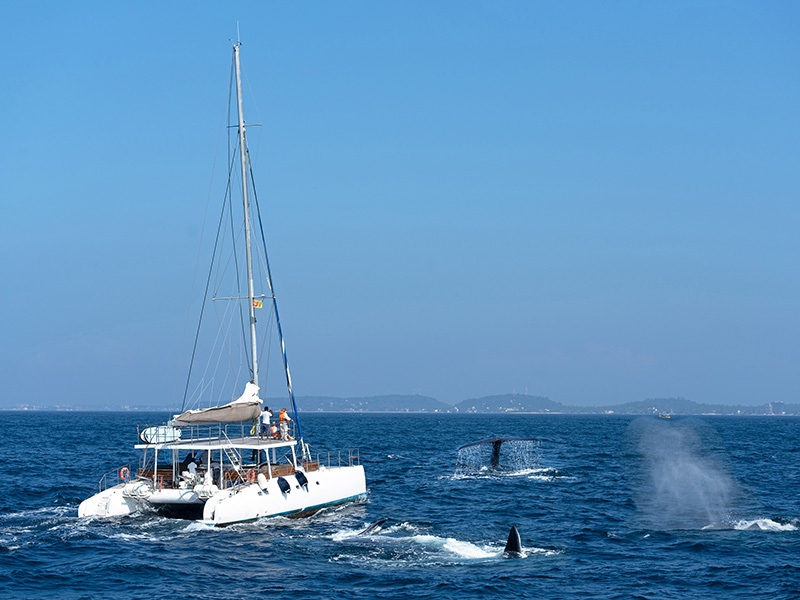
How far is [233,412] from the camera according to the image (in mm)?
39344

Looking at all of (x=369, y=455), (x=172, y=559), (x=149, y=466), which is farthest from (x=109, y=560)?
(x=369, y=455)

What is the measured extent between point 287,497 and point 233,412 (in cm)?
454

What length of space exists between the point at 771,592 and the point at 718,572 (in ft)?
8.00

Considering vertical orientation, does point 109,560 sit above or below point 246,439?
below

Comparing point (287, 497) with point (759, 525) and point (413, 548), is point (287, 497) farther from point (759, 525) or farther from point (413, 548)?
point (759, 525)

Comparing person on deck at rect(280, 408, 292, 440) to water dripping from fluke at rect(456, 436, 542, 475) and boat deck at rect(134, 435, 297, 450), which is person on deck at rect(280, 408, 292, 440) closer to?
boat deck at rect(134, 435, 297, 450)

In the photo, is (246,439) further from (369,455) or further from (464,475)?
(369,455)

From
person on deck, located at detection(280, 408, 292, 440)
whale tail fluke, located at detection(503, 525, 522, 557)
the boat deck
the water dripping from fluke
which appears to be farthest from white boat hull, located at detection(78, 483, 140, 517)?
the water dripping from fluke

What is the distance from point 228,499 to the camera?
113 ft

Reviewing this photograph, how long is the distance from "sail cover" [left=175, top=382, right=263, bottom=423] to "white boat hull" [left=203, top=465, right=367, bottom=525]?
11.3ft

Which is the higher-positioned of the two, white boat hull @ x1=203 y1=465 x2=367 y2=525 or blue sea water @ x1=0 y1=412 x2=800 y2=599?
white boat hull @ x1=203 y1=465 x2=367 y2=525

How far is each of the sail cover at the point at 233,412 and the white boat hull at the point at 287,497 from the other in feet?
11.3

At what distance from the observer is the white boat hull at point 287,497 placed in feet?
→ 112

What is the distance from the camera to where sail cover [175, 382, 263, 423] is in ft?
127
